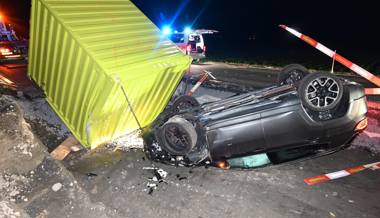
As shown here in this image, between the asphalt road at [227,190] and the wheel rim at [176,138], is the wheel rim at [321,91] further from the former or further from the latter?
the wheel rim at [176,138]

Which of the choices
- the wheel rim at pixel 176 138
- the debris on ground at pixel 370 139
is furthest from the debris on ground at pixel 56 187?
the debris on ground at pixel 370 139

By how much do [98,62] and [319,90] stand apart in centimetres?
332

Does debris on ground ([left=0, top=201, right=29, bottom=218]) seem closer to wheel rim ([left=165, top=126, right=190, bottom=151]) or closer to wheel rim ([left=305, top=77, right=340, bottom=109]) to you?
wheel rim ([left=165, top=126, right=190, bottom=151])

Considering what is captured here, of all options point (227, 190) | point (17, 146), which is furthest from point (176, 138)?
point (17, 146)

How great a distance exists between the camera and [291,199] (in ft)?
13.8

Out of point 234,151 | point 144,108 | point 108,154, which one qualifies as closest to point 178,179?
point 234,151

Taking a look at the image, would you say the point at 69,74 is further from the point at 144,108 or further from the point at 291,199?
the point at 291,199

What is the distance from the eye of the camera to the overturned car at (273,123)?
14.1ft

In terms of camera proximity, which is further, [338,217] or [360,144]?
[360,144]

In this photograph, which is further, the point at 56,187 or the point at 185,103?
the point at 185,103

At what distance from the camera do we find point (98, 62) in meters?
4.68

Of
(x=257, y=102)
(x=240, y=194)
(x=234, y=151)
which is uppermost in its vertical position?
(x=257, y=102)

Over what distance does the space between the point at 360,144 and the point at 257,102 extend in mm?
2566

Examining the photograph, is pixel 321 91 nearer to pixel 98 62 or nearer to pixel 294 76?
pixel 294 76
